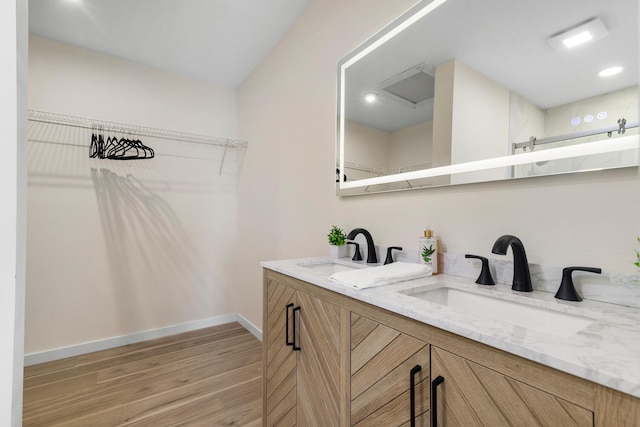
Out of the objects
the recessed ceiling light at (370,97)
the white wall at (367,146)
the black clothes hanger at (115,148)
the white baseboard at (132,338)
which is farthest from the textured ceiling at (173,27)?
the white baseboard at (132,338)

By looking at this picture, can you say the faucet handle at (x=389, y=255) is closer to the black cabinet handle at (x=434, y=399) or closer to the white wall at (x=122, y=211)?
the black cabinet handle at (x=434, y=399)

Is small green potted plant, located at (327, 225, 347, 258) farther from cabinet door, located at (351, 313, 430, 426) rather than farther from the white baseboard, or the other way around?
the white baseboard

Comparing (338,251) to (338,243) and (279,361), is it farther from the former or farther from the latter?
(279,361)

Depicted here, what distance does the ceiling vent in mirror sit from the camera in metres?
1.36

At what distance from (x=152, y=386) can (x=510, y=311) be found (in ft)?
7.69

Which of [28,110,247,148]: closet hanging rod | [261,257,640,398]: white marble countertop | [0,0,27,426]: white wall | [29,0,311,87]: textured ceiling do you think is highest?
[29,0,311,87]: textured ceiling

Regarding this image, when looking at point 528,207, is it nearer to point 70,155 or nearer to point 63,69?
→ point 70,155

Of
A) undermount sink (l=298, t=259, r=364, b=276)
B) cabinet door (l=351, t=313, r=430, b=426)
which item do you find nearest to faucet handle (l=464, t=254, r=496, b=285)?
cabinet door (l=351, t=313, r=430, b=426)

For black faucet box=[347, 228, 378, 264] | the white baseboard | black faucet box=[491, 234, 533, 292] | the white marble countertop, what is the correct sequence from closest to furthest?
the white marble countertop, black faucet box=[491, 234, 533, 292], black faucet box=[347, 228, 378, 264], the white baseboard

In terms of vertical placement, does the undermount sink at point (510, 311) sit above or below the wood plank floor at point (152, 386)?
above

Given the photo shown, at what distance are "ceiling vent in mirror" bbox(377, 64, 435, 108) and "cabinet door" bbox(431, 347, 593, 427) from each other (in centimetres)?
114

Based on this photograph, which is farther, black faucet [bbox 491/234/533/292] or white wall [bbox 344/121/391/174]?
white wall [bbox 344/121/391/174]

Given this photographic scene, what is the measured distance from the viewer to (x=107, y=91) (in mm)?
2736

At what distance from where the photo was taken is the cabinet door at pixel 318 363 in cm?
106
